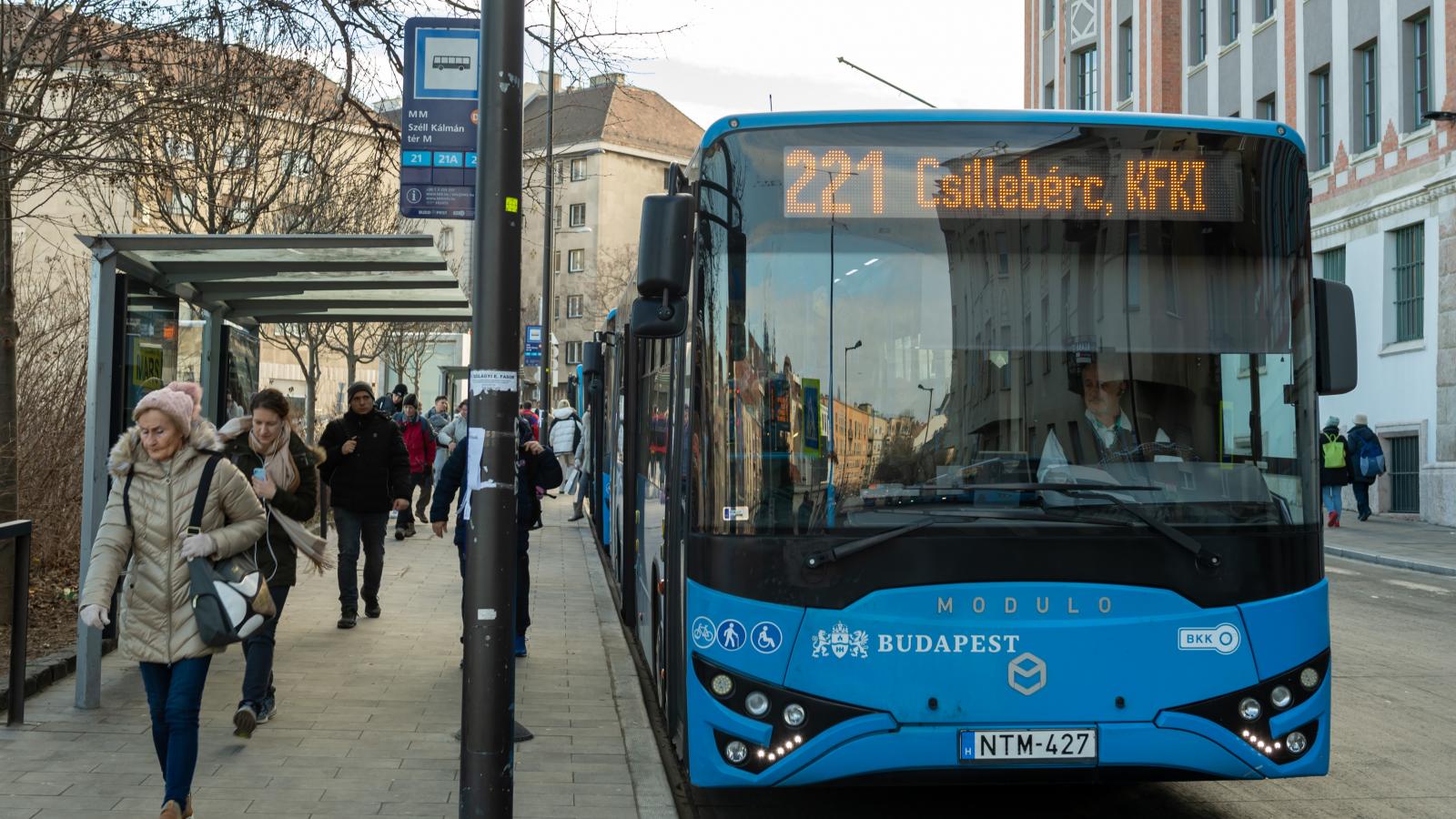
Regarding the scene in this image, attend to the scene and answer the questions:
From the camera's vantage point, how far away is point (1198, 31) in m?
35.5

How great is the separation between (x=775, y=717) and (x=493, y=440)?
4.57ft

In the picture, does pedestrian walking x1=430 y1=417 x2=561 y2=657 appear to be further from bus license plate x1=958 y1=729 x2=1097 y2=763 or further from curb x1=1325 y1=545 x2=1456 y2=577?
curb x1=1325 y1=545 x2=1456 y2=577

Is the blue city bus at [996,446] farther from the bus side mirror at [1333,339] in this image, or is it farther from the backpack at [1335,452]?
the backpack at [1335,452]

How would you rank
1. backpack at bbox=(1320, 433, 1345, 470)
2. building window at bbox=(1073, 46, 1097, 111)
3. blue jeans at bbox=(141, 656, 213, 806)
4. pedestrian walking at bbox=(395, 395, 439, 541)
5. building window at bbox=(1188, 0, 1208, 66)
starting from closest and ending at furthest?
blue jeans at bbox=(141, 656, 213, 806) < pedestrian walking at bbox=(395, 395, 439, 541) < backpack at bbox=(1320, 433, 1345, 470) < building window at bbox=(1188, 0, 1208, 66) < building window at bbox=(1073, 46, 1097, 111)

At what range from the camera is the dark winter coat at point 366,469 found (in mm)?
11023

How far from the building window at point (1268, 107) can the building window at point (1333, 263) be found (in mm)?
3591

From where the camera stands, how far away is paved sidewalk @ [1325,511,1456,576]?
18000mm

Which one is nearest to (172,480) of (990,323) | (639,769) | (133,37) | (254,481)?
(254,481)

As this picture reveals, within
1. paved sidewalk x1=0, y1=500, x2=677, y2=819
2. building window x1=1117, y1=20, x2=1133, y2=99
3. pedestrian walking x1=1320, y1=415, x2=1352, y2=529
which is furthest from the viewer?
building window x1=1117, y1=20, x2=1133, y2=99

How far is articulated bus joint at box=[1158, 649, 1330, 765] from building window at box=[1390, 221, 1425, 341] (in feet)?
73.5

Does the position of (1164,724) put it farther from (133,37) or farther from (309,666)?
(133,37)

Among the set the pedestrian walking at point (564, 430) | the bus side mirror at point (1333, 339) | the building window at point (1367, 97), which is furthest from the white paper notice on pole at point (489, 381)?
the building window at point (1367, 97)

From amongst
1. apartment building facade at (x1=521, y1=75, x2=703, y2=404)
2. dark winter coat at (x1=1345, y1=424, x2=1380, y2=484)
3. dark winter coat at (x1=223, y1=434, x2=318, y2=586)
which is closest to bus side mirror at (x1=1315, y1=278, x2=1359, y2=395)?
dark winter coat at (x1=223, y1=434, x2=318, y2=586)

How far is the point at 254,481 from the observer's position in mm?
7395
